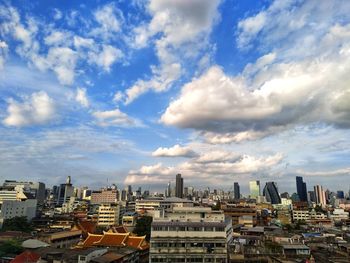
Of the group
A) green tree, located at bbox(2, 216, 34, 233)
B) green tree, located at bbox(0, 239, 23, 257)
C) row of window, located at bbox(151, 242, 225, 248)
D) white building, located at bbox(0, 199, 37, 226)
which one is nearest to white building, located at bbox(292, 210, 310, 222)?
row of window, located at bbox(151, 242, 225, 248)

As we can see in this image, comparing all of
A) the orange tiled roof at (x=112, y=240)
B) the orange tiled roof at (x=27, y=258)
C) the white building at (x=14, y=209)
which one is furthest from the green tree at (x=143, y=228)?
the white building at (x=14, y=209)

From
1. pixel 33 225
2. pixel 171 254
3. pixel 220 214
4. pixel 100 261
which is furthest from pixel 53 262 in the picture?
pixel 33 225

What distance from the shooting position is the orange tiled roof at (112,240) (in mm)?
70625

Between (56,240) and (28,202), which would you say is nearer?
(56,240)

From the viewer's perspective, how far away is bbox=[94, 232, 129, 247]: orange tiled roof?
232 ft

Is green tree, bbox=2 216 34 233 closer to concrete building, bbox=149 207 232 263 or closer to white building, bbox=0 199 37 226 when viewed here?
white building, bbox=0 199 37 226

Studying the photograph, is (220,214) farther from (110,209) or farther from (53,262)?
(110,209)

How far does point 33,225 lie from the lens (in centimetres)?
12769

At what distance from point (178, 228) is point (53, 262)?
23559 mm

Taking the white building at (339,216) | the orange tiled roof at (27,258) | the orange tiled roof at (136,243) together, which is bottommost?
the orange tiled roof at (27,258)

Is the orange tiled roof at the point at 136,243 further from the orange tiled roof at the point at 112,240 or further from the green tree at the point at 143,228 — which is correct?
the green tree at the point at 143,228

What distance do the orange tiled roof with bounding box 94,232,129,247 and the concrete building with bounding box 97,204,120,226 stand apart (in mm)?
67164

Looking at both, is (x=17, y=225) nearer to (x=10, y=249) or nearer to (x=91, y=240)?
(x=10, y=249)

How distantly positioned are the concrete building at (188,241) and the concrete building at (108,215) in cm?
8889
